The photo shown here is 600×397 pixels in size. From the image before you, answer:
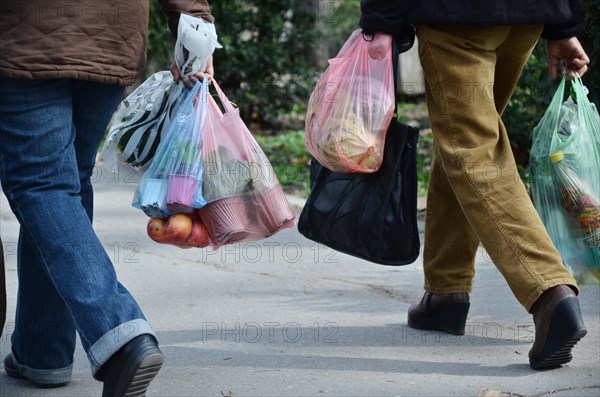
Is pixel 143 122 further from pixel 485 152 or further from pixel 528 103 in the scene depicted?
pixel 528 103

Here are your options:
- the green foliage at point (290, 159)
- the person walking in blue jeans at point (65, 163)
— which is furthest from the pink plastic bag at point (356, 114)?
the green foliage at point (290, 159)

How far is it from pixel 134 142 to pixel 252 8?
602 centimetres

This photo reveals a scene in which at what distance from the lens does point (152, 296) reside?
173 inches

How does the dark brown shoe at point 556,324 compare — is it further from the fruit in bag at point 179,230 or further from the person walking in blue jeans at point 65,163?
the person walking in blue jeans at point 65,163

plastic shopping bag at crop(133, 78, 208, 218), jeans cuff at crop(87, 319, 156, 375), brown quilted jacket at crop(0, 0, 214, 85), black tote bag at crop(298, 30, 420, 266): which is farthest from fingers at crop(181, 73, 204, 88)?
jeans cuff at crop(87, 319, 156, 375)

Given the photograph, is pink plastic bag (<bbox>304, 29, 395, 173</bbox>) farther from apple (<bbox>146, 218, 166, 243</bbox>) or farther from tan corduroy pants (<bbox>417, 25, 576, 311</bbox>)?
apple (<bbox>146, 218, 166, 243</bbox>)

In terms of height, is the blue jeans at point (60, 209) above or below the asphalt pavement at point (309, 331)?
above

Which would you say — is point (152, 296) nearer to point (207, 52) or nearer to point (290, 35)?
point (207, 52)

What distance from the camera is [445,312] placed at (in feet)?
12.3

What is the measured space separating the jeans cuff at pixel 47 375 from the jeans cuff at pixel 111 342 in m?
0.58

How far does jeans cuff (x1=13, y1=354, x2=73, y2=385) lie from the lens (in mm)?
3199

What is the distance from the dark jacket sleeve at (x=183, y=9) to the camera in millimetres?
3025

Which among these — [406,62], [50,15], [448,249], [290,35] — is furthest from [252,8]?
[50,15]

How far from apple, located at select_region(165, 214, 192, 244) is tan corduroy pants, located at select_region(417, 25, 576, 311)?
2.90 feet
